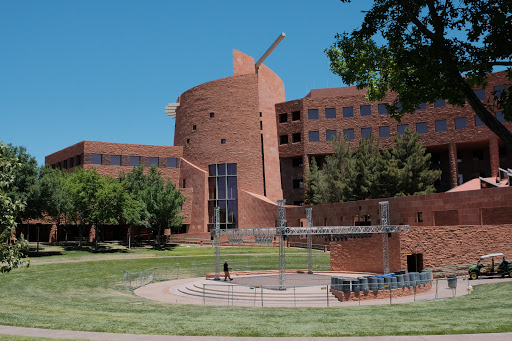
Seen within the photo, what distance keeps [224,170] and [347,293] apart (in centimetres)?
4660

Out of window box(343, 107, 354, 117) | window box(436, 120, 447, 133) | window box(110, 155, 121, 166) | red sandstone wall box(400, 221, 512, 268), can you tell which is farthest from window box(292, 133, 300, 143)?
red sandstone wall box(400, 221, 512, 268)

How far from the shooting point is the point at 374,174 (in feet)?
191

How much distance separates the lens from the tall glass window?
228 feet

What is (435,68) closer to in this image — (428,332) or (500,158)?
(428,332)

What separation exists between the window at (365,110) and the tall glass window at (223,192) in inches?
795

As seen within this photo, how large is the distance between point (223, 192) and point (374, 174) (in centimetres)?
2260

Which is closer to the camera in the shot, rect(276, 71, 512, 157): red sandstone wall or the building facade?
rect(276, 71, 512, 157): red sandstone wall

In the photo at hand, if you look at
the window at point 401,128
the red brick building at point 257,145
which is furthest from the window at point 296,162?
the window at point 401,128

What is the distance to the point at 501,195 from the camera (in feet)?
132

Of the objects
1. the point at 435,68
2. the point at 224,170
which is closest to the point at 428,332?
the point at 435,68

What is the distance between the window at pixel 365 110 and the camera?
229 ft

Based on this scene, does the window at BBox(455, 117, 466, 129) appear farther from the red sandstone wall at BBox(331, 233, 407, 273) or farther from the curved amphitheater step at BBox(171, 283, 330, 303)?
the curved amphitheater step at BBox(171, 283, 330, 303)

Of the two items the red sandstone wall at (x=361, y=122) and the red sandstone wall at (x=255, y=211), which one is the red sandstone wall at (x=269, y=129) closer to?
the red sandstone wall at (x=361, y=122)

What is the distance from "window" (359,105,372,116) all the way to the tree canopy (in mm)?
6900
